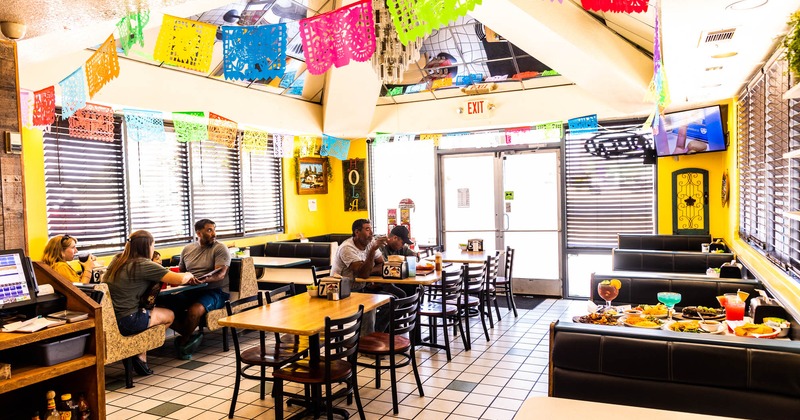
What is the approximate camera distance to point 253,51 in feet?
12.7

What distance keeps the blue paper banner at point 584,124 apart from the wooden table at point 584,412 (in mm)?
6142

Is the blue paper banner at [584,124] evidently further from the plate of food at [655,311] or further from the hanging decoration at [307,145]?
the plate of food at [655,311]

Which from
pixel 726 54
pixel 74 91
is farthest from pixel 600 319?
pixel 74 91

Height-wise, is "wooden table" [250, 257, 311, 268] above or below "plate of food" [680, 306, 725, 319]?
below

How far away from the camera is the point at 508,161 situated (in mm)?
9250

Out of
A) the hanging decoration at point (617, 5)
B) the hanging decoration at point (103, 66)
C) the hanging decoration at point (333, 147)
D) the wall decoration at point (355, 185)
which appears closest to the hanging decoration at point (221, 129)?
the hanging decoration at point (333, 147)

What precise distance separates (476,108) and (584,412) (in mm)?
6854

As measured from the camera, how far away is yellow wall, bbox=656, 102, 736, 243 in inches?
284

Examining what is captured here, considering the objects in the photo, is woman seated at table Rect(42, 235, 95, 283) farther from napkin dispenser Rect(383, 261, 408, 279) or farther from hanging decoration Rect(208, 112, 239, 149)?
napkin dispenser Rect(383, 261, 408, 279)

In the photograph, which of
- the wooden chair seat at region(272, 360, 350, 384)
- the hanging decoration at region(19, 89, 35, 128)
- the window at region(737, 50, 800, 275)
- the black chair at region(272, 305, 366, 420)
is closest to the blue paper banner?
the window at region(737, 50, 800, 275)

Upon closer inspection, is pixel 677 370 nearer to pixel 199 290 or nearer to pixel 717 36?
pixel 717 36

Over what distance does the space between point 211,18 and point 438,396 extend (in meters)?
4.61

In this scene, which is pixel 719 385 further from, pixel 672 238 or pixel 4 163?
pixel 672 238

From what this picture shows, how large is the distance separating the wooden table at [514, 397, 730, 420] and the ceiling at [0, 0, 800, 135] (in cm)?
210
